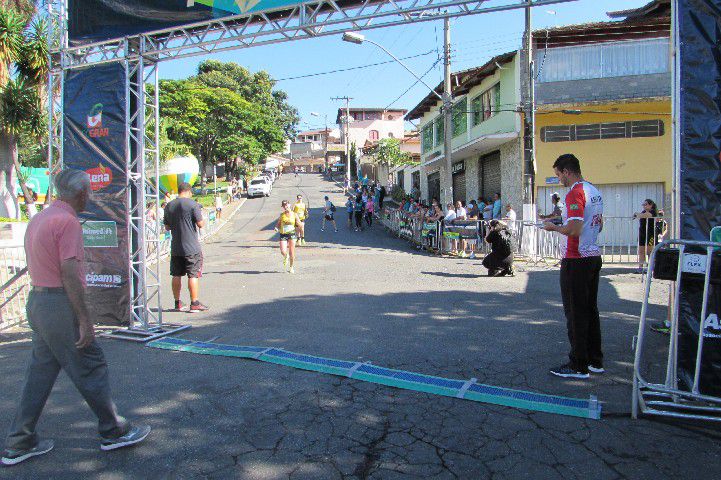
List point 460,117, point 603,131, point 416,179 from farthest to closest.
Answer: point 416,179 → point 460,117 → point 603,131

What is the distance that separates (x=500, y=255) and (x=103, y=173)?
7.83 m

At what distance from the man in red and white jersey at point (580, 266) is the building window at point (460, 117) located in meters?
19.6

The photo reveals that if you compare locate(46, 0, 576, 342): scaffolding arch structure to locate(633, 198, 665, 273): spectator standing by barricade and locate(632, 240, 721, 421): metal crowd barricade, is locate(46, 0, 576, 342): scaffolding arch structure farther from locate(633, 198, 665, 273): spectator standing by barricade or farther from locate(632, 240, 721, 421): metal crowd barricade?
locate(633, 198, 665, 273): spectator standing by barricade

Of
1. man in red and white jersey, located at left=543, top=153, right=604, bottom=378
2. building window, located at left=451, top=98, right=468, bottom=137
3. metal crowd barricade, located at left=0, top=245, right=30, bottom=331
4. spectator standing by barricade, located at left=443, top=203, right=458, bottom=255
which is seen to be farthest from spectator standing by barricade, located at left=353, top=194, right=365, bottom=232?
man in red and white jersey, located at left=543, top=153, right=604, bottom=378

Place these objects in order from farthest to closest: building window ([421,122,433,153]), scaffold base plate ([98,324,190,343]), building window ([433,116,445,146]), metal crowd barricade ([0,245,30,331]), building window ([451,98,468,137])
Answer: building window ([421,122,433,153])
building window ([433,116,445,146])
building window ([451,98,468,137])
metal crowd barricade ([0,245,30,331])
scaffold base plate ([98,324,190,343])

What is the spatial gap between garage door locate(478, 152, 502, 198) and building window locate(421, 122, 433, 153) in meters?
7.71

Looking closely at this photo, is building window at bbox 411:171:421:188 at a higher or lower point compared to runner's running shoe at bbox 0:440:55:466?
higher

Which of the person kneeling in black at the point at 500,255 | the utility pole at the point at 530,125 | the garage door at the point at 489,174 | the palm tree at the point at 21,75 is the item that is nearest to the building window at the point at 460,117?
the garage door at the point at 489,174

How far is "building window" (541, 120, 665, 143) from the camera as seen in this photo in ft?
58.7

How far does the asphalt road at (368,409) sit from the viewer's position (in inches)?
128

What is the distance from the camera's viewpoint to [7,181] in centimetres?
1792

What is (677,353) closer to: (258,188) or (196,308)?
(196,308)

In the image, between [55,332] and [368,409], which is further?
[368,409]

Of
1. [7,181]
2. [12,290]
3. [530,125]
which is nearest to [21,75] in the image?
[7,181]
